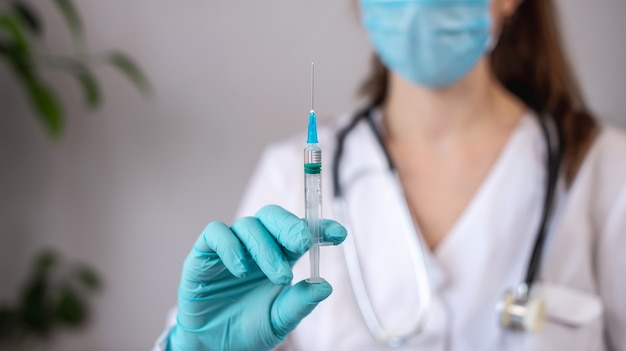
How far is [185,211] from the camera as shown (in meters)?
1.68

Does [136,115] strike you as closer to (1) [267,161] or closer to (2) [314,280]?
(1) [267,161]

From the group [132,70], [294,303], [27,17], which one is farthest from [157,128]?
[294,303]

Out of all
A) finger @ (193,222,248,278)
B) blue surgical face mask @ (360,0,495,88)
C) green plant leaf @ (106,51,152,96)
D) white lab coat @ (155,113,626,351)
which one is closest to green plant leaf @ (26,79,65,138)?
green plant leaf @ (106,51,152,96)

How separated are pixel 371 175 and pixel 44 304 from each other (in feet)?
3.12

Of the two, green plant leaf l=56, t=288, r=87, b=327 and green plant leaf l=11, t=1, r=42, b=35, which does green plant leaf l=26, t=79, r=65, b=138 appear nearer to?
green plant leaf l=11, t=1, r=42, b=35

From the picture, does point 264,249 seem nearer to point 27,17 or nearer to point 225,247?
point 225,247

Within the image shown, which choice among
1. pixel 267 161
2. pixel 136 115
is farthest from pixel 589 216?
pixel 136 115

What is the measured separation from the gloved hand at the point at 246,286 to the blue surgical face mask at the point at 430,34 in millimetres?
430

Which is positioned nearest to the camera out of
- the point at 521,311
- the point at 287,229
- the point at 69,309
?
the point at 287,229

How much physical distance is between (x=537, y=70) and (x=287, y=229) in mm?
790

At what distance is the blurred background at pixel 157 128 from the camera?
1586 millimetres

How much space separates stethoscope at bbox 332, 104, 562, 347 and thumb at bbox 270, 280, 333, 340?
329 millimetres

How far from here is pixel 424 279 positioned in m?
1.00

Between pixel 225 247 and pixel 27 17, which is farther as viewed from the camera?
pixel 27 17
